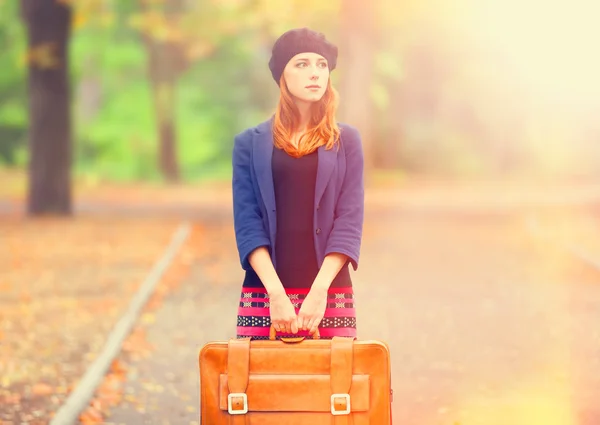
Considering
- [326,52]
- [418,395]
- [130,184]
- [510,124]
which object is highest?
[510,124]

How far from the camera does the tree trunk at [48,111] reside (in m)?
24.5

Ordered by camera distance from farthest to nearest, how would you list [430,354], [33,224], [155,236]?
[33,224]
[155,236]
[430,354]

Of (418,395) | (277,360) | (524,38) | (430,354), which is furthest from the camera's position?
(524,38)

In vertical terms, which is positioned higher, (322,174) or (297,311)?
(322,174)

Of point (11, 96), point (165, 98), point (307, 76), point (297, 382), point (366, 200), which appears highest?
point (11, 96)

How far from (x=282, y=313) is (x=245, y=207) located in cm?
46

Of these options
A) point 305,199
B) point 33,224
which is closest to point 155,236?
point 33,224

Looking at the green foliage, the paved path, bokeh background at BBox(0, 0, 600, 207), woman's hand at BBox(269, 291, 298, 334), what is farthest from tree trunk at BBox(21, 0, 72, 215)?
the green foliage

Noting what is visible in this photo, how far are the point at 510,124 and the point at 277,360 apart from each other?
59669mm

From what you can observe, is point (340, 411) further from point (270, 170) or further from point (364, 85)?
point (364, 85)

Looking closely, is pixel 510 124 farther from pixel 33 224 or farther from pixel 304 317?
pixel 304 317

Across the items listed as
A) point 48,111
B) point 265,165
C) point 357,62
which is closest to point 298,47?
point 265,165

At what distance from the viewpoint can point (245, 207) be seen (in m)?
4.91

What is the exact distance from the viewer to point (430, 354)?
9797mm
